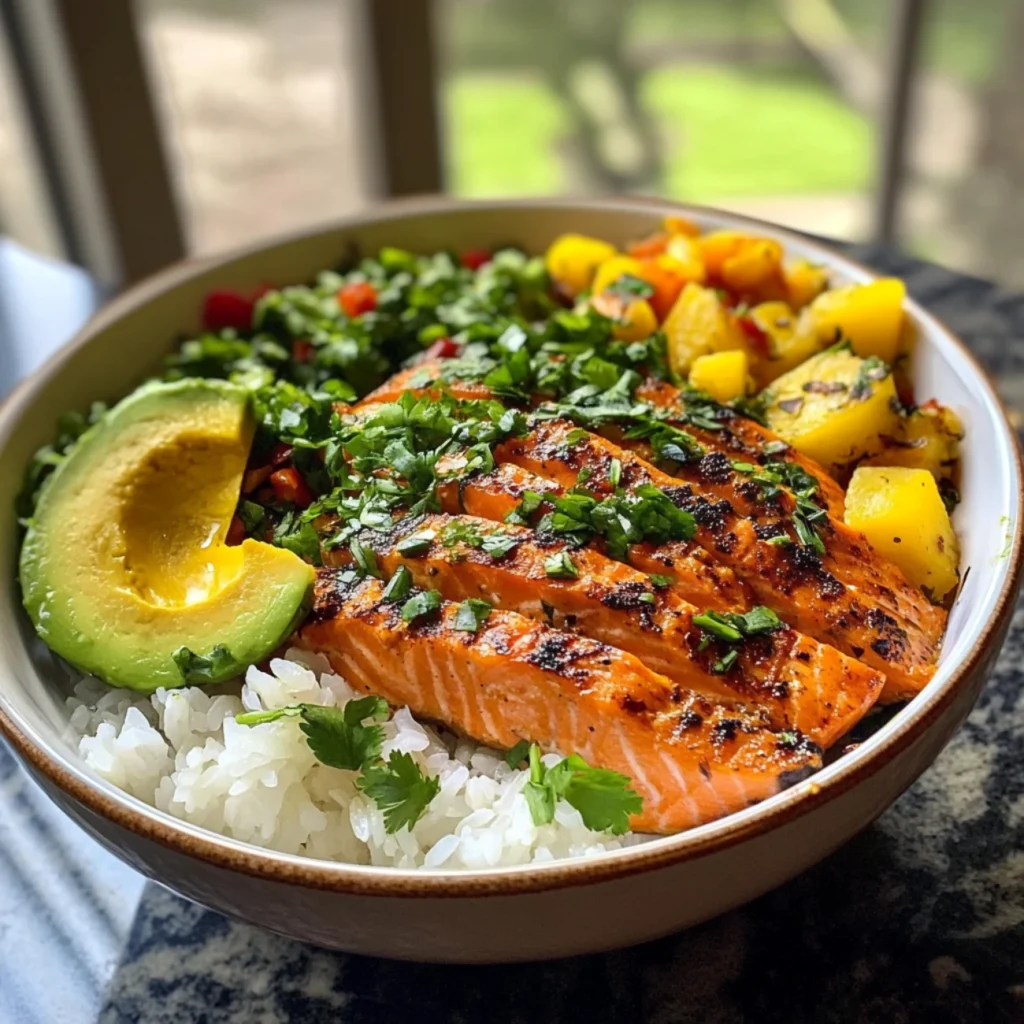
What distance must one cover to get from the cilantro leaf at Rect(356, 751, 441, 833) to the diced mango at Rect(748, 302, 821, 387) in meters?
1.09

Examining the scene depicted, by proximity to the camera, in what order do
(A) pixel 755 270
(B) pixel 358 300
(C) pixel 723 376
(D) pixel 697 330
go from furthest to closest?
(B) pixel 358 300 → (A) pixel 755 270 → (D) pixel 697 330 → (C) pixel 723 376

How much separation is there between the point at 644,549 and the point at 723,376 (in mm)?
512

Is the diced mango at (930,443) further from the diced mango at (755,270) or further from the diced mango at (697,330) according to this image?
the diced mango at (755,270)

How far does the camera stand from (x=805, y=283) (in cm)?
226

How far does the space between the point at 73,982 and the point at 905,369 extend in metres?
1.65

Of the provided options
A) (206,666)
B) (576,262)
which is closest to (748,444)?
(576,262)

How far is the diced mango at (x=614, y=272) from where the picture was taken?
2.28 m

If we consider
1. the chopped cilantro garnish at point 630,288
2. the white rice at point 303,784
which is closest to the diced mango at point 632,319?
the chopped cilantro garnish at point 630,288

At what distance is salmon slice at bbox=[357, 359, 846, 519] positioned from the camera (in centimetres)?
182

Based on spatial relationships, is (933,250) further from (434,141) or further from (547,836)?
(547,836)

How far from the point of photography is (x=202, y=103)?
5184mm

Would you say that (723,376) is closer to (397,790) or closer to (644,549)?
(644,549)

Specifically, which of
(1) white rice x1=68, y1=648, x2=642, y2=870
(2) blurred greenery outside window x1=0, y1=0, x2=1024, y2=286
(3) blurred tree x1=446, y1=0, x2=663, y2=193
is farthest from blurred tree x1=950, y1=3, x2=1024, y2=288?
(1) white rice x1=68, y1=648, x2=642, y2=870

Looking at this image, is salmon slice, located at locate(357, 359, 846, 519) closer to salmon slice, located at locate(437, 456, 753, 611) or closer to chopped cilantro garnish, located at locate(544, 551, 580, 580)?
salmon slice, located at locate(437, 456, 753, 611)
